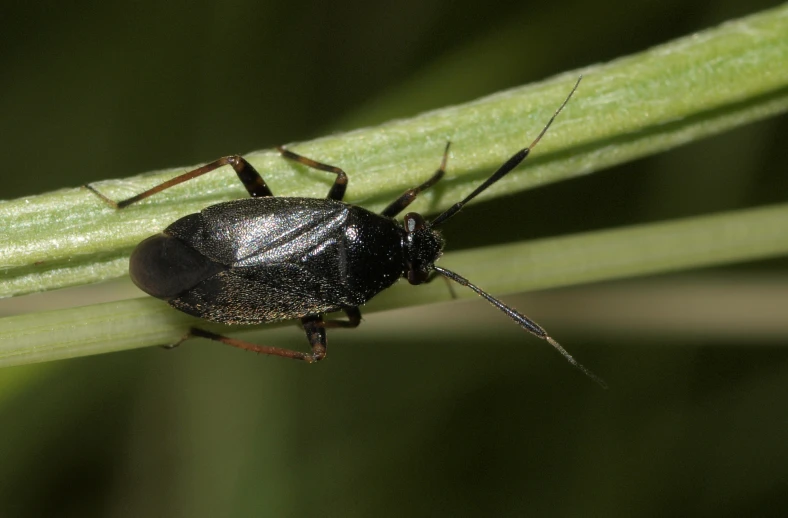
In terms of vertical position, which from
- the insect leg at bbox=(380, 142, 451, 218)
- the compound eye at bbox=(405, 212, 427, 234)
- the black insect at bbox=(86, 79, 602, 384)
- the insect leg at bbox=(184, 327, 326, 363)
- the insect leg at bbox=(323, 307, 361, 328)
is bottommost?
the insect leg at bbox=(184, 327, 326, 363)

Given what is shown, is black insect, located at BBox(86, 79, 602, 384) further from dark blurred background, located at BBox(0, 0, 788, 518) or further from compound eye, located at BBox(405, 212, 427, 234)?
dark blurred background, located at BBox(0, 0, 788, 518)

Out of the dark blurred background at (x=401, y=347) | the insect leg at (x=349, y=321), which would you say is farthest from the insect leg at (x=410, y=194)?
the dark blurred background at (x=401, y=347)

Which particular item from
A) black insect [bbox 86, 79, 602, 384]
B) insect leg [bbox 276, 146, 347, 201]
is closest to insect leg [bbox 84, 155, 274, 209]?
black insect [bbox 86, 79, 602, 384]

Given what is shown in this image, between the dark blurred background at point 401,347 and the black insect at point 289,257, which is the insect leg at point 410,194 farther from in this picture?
the dark blurred background at point 401,347

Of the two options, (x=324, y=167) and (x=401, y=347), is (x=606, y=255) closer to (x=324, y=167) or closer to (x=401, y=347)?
(x=324, y=167)

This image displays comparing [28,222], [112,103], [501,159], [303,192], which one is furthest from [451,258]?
[112,103]

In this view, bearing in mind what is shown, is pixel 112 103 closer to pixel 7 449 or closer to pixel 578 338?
pixel 7 449

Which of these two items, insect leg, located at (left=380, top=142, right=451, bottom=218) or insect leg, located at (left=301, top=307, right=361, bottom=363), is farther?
insect leg, located at (left=301, top=307, right=361, bottom=363)

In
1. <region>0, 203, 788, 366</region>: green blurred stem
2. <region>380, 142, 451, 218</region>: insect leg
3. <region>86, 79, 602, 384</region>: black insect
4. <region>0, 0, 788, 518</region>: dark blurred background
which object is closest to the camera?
<region>0, 203, 788, 366</region>: green blurred stem
